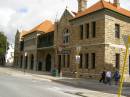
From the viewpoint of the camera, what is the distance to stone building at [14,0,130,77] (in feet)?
103

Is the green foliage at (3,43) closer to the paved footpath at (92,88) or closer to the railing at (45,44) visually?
the railing at (45,44)

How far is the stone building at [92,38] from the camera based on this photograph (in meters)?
31.5

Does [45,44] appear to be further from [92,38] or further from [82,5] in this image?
[92,38]

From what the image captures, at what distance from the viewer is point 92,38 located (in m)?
33.2

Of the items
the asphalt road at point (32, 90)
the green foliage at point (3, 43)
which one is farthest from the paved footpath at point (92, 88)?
the green foliage at point (3, 43)

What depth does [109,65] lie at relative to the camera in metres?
31.1

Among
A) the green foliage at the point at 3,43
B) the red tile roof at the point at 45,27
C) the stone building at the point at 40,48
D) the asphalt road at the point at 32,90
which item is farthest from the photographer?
the green foliage at the point at 3,43

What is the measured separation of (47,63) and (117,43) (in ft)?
64.9

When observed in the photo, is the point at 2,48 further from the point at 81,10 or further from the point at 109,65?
the point at 109,65

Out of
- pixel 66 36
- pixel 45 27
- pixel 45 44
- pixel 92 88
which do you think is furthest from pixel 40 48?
pixel 92 88

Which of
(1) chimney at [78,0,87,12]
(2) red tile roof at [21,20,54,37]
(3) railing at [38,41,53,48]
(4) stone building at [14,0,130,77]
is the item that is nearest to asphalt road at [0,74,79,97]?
(4) stone building at [14,0,130,77]

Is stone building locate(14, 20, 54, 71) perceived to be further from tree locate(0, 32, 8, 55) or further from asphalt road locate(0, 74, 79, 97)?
asphalt road locate(0, 74, 79, 97)

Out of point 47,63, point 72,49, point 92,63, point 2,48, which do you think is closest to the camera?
point 92,63

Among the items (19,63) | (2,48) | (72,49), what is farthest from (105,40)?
(2,48)
